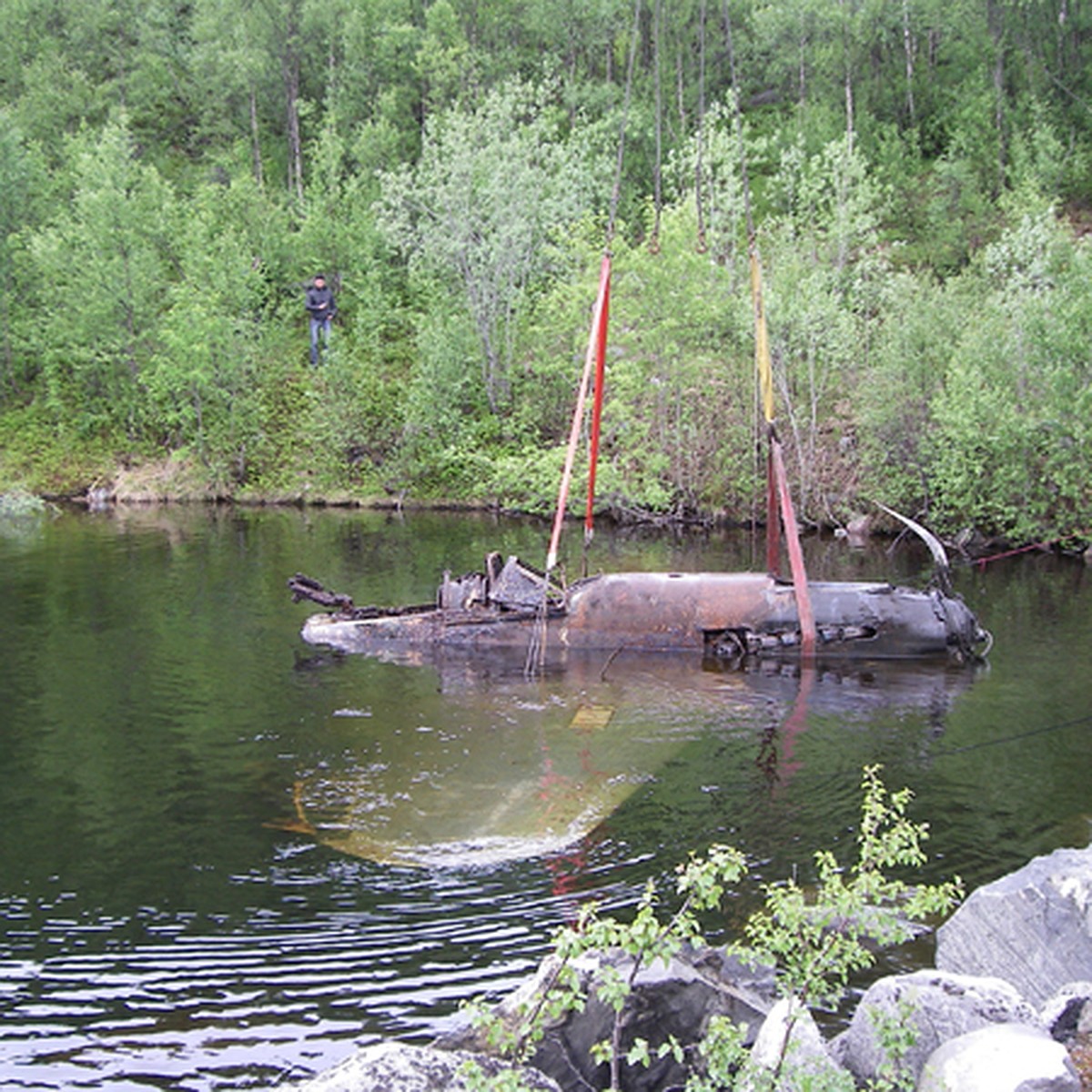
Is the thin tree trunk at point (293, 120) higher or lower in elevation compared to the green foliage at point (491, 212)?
higher

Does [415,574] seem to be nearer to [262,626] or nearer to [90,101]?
[262,626]

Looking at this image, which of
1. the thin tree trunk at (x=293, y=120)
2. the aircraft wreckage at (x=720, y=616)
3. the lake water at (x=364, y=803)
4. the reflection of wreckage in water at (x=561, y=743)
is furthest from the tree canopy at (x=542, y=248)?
the reflection of wreckage in water at (x=561, y=743)

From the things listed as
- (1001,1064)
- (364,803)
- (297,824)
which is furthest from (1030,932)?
(297,824)

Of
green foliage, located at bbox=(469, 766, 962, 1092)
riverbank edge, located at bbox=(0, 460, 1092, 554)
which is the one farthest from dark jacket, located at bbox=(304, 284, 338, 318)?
green foliage, located at bbox=(469, 766, 962, 1092)

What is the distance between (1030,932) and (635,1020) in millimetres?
3413

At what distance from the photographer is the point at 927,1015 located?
6988 millimetres

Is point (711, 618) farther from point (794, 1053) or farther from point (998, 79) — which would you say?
point (998, 79)

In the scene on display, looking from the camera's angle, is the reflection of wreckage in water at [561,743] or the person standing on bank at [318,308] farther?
the person standing on bank at [318,308]

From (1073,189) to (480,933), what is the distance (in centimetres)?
5920

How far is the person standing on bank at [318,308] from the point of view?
52.2 m

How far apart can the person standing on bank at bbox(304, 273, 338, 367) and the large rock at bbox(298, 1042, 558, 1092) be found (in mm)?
48245

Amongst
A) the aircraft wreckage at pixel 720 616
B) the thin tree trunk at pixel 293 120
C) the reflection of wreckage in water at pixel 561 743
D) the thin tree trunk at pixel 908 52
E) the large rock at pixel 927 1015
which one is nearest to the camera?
the large rock at pixel 927 1015

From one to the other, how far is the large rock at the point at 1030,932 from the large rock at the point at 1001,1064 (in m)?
1.89

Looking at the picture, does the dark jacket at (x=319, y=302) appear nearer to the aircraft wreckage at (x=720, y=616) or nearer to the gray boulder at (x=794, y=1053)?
the aircraft wreckage at (x=720, y=616)
